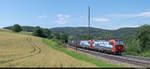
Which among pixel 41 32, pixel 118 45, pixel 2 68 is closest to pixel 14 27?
pixel 41 32

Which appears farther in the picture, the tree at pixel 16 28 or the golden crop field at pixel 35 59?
the tree at pixel 16 28

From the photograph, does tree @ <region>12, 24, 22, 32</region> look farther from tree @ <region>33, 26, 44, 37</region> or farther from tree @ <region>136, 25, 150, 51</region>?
tree @ <region>136, 25, 150, 51</region>

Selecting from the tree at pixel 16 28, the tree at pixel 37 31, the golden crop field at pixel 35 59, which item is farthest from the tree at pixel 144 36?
the tree at pixel 16 28

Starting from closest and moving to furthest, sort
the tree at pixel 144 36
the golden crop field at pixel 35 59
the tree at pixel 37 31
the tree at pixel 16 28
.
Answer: the golden crop field at pixel 35 59 → the tree at pixel 144 36 → the tree at pixel 16 28 → the tree at pixel 37 31

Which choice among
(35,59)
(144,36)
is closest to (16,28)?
(144,36)

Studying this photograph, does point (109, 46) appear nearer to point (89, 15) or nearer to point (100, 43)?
point (100, 43)

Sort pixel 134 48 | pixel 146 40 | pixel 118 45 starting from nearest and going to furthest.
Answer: pixel 118 45 < pixel 134 48 < pixel 146 40

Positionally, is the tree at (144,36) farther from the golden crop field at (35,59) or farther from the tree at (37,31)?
the tree at (37,31)

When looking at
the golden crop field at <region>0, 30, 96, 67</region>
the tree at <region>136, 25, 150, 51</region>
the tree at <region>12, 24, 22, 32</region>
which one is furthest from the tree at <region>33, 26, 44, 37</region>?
the golden crop field at <region>0, 30, 96, 67</region>

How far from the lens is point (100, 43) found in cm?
3856

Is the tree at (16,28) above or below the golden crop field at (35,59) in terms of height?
above

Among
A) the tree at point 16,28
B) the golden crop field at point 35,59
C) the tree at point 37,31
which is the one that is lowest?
the golden crop field at point 35,59

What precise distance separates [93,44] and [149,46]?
15.3 metres

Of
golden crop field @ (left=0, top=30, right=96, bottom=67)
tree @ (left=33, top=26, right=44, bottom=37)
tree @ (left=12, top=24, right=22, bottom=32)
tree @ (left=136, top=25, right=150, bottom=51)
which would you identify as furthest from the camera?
tree @ (left=33, top=26, right=44, bottom=37)
